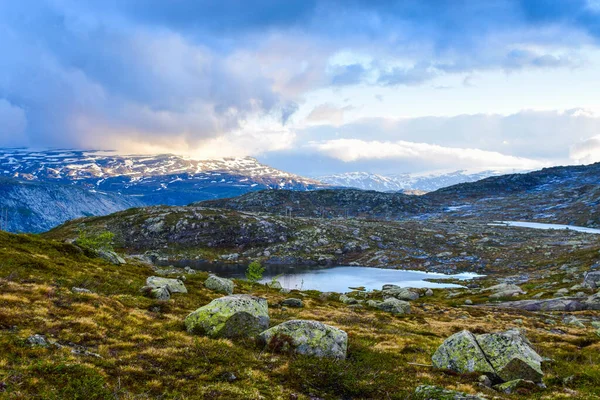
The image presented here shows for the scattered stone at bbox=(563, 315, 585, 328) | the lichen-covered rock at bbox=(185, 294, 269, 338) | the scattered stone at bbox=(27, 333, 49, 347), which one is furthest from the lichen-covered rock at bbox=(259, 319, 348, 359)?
the scattered stone at bbox=(563, 315, 585, 328)

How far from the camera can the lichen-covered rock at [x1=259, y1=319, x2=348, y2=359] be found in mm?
23250

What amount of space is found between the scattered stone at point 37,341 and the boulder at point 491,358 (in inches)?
966

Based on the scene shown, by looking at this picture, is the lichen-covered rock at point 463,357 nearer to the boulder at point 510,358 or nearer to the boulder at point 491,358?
the boulder at point 491,358

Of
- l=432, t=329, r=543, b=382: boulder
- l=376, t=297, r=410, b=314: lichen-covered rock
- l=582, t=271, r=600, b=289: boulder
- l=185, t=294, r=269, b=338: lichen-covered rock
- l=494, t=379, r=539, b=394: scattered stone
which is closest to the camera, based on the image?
l=494, t=379, r=539, b=394: scattered stone

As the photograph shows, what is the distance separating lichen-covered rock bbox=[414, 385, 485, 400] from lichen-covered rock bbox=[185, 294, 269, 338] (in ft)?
42.9

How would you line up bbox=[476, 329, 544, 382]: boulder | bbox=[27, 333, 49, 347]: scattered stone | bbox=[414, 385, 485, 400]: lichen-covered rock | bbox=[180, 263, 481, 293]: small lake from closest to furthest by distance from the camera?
bbox=[414, 385, 485, 400]: lichen-covered rock
bbox=[27, 333, 49, 347]: scattered stone
bbox=[476, 329, 544, 382]: boulder
bbox=[180, 263, 481, 293]: small lake

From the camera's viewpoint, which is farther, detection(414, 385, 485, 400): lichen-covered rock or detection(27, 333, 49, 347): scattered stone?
detection(27, 333, 49, 347): scattered stone

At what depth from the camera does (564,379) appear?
21891 mm

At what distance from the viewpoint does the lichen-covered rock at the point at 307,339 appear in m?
23.2

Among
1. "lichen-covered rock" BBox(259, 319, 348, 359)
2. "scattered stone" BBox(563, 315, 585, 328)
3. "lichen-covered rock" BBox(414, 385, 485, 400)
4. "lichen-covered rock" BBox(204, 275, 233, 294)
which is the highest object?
"lichen-covered rock" BBox(414, 385, 485, 400)

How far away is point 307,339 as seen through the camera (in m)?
23.6

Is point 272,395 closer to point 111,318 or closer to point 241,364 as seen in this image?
point 241,364

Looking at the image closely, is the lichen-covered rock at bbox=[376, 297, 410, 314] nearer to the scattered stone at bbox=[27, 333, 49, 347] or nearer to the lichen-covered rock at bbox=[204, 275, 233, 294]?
the lichen-covered rock at bbox=[204, 275, 233, 294]

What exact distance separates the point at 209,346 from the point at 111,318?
9.02m
